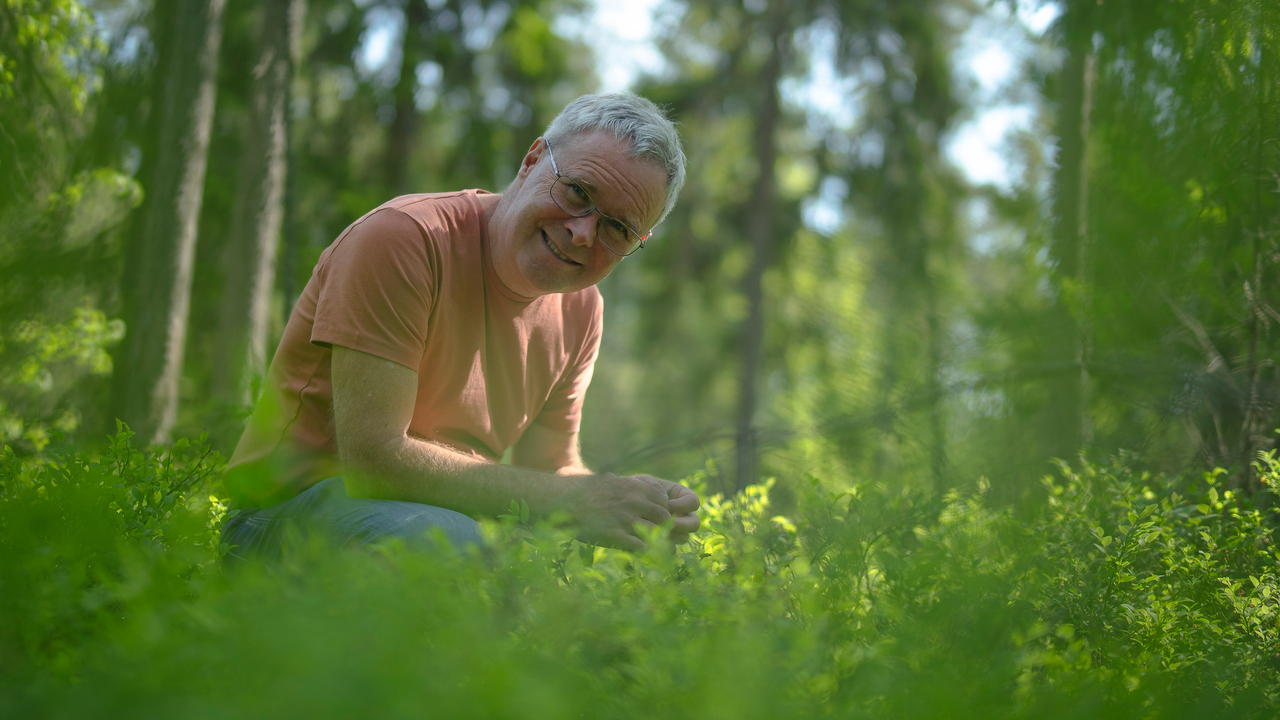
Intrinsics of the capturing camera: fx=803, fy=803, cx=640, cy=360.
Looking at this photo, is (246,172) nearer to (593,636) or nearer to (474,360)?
(474,360)

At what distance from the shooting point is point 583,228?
7.98ft

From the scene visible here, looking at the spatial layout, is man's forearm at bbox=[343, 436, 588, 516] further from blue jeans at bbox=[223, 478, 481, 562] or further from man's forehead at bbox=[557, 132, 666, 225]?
man's forehead at bbox=[557, 132, 666, 225]

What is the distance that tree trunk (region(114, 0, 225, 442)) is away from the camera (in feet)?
15.8

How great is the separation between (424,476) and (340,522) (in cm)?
23

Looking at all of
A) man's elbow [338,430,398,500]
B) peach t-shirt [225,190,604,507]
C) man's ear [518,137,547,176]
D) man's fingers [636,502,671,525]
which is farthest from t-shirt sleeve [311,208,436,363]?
man's fingers [636,502,671,525]

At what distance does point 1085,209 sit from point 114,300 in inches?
244

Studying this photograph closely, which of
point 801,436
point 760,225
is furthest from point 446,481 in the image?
point 760,225

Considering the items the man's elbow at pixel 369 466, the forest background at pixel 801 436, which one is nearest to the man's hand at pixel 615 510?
the forest background at pixel 801 436

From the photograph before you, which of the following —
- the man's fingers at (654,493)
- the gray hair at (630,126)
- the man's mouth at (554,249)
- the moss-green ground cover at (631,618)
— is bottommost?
the moss-green ground cover at (631,618)

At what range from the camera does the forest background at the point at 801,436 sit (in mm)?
1219

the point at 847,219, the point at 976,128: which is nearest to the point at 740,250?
the point at 847,219

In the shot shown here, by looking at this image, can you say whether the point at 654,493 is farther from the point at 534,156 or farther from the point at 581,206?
the point at 534,156

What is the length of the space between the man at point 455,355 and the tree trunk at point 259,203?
11.4ft

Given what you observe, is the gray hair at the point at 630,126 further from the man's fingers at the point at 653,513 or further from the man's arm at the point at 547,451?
the man's fingers at the point at 653,513
